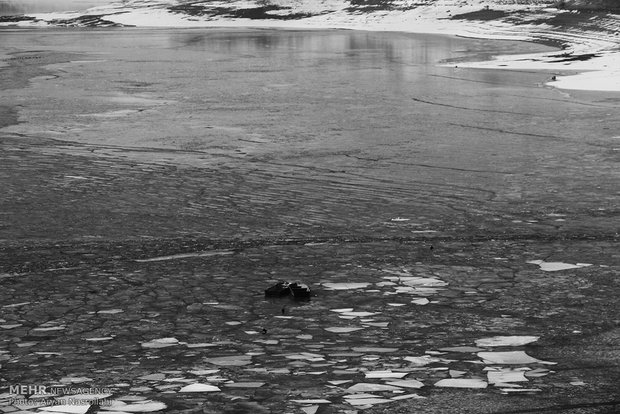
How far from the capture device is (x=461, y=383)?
15.9 feet

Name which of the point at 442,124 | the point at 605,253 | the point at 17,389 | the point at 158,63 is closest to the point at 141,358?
the point at 17,389

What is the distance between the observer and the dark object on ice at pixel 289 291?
6.28 meters

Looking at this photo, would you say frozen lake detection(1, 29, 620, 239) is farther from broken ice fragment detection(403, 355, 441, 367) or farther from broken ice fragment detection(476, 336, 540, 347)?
broken ice fragment detection(403, 355, 441, 367)

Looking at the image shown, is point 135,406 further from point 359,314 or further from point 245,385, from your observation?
point 359,314

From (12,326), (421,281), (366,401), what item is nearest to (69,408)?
(366,401)

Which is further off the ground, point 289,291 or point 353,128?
point 289,291

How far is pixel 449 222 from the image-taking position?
27.1 feet

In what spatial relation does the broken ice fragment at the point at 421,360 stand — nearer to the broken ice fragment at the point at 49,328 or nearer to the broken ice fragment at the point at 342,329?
the broken ice fragment at the point at 342,329

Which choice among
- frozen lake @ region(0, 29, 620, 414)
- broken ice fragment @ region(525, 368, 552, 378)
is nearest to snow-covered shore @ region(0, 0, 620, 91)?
frozen lake @ region(0, 29, 620, 414)

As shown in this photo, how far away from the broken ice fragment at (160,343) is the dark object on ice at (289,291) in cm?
95

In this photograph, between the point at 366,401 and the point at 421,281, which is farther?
the point at 421,281

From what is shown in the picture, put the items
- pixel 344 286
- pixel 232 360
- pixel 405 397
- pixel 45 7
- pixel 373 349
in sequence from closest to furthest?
pixel 405 397, pixel 232 360, pixel 373 349, pixel 344 286, pixel 45 7

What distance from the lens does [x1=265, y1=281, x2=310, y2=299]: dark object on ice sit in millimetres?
6281

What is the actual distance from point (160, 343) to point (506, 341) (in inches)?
67.9
